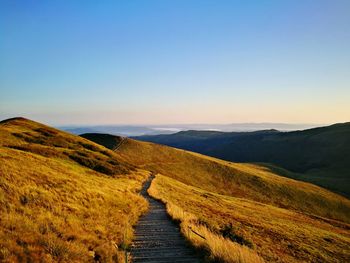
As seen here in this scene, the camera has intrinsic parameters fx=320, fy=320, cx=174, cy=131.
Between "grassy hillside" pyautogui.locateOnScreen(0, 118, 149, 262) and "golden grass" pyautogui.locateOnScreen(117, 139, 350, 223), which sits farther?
"golden grass" pyautogui.locateOnScreen(117, 139, 350, 223)

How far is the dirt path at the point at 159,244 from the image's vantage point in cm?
1209

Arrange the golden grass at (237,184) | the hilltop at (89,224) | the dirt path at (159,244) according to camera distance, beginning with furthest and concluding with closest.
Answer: the golden grass at (237,184) → the dirt path at (159,244) → the hilltop at (89,224)

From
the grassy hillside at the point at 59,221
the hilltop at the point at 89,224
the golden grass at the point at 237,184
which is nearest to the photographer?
the grassy hillside at the point at 59,221

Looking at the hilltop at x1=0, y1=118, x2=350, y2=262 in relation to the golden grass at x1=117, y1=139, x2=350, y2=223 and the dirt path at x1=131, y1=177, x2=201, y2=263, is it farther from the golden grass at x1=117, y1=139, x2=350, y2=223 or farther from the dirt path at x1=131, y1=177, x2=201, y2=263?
the golden grass at x1=117, y1=139, x2=350, y2=223

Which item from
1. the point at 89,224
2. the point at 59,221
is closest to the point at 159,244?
the point at 89,224

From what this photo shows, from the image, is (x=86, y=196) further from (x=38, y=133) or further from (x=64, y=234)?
(x=38, y=133)

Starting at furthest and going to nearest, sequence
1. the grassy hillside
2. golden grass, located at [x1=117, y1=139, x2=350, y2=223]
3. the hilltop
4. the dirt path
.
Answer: golden grass, located at [x1=117, y1=139, x2=350, y2=223] < the dirt path < the hilltop < the grassy hillside

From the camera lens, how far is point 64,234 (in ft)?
42.1

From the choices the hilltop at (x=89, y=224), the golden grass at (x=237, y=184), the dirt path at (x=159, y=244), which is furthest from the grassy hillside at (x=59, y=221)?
the golden grass at (x=237, y=184)

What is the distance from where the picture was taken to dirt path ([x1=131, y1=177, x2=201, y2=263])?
12.1 meters

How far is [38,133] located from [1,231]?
69150 millimetres

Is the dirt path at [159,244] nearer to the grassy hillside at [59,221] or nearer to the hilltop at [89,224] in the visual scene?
the hilltop at [89,224]

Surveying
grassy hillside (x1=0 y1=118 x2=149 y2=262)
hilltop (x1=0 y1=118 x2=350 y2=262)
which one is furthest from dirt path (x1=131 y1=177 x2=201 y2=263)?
grassy hillside (x1=0 y1=118 x2=149 y2=262)

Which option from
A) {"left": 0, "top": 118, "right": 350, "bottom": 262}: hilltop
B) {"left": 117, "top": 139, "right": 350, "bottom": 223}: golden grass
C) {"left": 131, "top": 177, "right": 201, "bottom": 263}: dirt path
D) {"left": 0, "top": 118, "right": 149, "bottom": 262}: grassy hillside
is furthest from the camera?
{"left": 117, "top": 139, "right": 350, "bottom": 223}: golden grass
